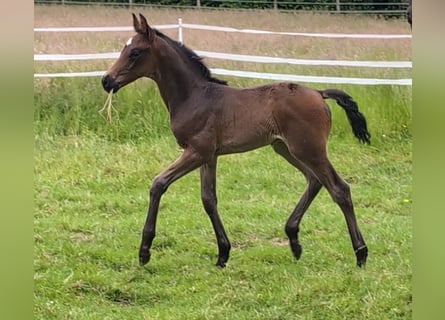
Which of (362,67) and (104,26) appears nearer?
(104,26)

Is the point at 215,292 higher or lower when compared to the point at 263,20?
lower

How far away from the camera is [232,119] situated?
3090mm

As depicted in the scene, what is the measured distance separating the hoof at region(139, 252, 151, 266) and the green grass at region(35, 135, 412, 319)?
0.03 meters

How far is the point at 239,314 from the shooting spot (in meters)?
2.96

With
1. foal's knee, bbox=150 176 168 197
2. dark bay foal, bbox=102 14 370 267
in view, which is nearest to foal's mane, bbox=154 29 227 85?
dark bay foal, bbox=102 14 370 267

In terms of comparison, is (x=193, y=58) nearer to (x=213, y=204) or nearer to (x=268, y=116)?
(x=268, y=116)

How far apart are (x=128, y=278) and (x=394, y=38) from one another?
163 centimetres

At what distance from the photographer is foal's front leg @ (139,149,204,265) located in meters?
3.05

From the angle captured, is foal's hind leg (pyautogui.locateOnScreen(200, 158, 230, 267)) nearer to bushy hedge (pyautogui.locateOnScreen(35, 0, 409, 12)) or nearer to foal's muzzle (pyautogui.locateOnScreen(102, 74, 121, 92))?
foal's muzzle (pyautogui.locateOnScreen(102, 74, 121, 92))
